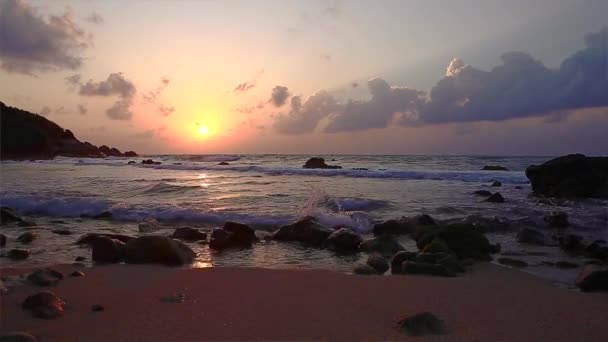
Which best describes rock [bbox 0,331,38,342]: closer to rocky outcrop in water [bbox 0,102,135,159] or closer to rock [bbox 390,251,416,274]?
rock [bbox 390,251,416,274]

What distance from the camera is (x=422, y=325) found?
3779 millimetres

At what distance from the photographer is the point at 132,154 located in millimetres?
99938

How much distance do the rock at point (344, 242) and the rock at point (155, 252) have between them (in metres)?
2.53

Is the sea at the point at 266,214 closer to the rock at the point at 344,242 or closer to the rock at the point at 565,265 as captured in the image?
the rock at the point at 565,265

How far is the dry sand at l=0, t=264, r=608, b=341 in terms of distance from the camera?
12.3 ft

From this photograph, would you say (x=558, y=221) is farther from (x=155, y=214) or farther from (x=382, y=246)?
(x=155, y=214)

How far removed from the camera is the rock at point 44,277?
17.0ft

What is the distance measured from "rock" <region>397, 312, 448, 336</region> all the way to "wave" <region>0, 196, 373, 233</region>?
5932 millimetres

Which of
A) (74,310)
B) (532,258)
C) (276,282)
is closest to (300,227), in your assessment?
(276,282)

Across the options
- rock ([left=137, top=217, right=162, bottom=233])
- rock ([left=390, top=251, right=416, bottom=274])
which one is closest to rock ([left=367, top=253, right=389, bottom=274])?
rock ([left=390, top=251, right=416, bottom=274])

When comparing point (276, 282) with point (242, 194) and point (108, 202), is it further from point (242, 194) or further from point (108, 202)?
point (242, 194)

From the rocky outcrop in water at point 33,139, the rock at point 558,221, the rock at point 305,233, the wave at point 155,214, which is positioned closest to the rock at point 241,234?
the rock at point 305,233

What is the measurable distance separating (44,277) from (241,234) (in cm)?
358

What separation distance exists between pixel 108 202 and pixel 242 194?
479cm
